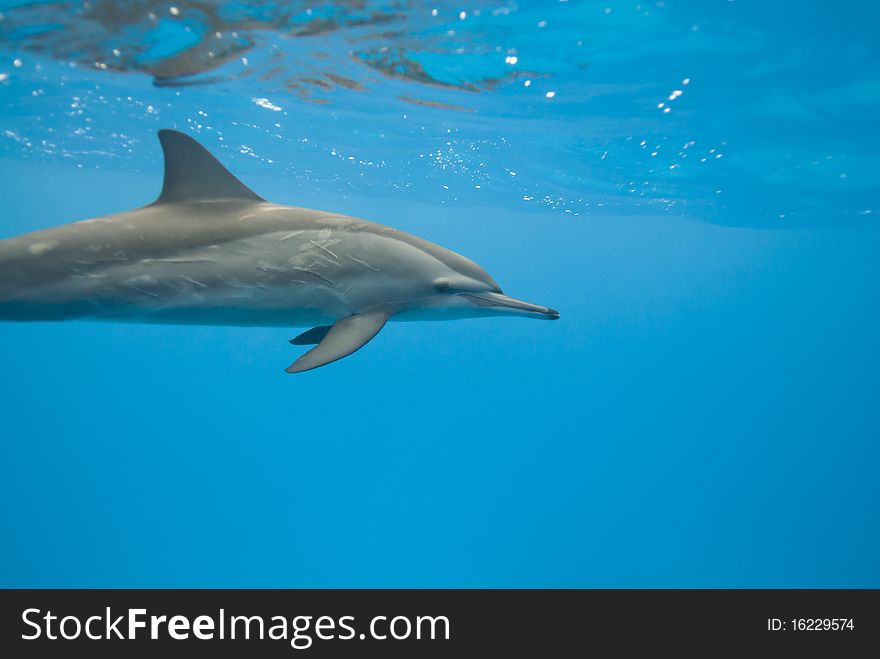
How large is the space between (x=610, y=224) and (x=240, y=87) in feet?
63.8

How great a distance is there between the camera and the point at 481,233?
117 feet

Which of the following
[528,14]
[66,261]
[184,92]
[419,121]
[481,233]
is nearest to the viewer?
[66,261]

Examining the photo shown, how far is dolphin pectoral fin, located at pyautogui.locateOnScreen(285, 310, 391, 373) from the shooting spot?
393 cm

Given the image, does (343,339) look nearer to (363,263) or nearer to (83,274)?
(363,263)

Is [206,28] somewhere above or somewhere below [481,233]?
below

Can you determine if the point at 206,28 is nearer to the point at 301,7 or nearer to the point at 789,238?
the point at 301,7

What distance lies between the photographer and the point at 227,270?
4.25 m

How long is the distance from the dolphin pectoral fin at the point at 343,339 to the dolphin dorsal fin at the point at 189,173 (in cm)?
150

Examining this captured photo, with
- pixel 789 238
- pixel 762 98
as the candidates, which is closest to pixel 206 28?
pixel 762 98

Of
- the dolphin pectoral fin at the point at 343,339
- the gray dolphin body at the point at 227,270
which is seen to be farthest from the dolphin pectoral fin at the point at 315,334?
the dolphin pectoral fin at the point at 343,339

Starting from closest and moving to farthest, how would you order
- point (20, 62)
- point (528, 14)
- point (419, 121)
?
point (528, 14) → point (20, 62) → point (419, 121)

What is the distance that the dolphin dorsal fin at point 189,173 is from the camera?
Answer: 4484 mm

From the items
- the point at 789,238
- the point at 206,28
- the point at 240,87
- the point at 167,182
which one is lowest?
the point at 167,182

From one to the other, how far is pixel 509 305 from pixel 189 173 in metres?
2.85
